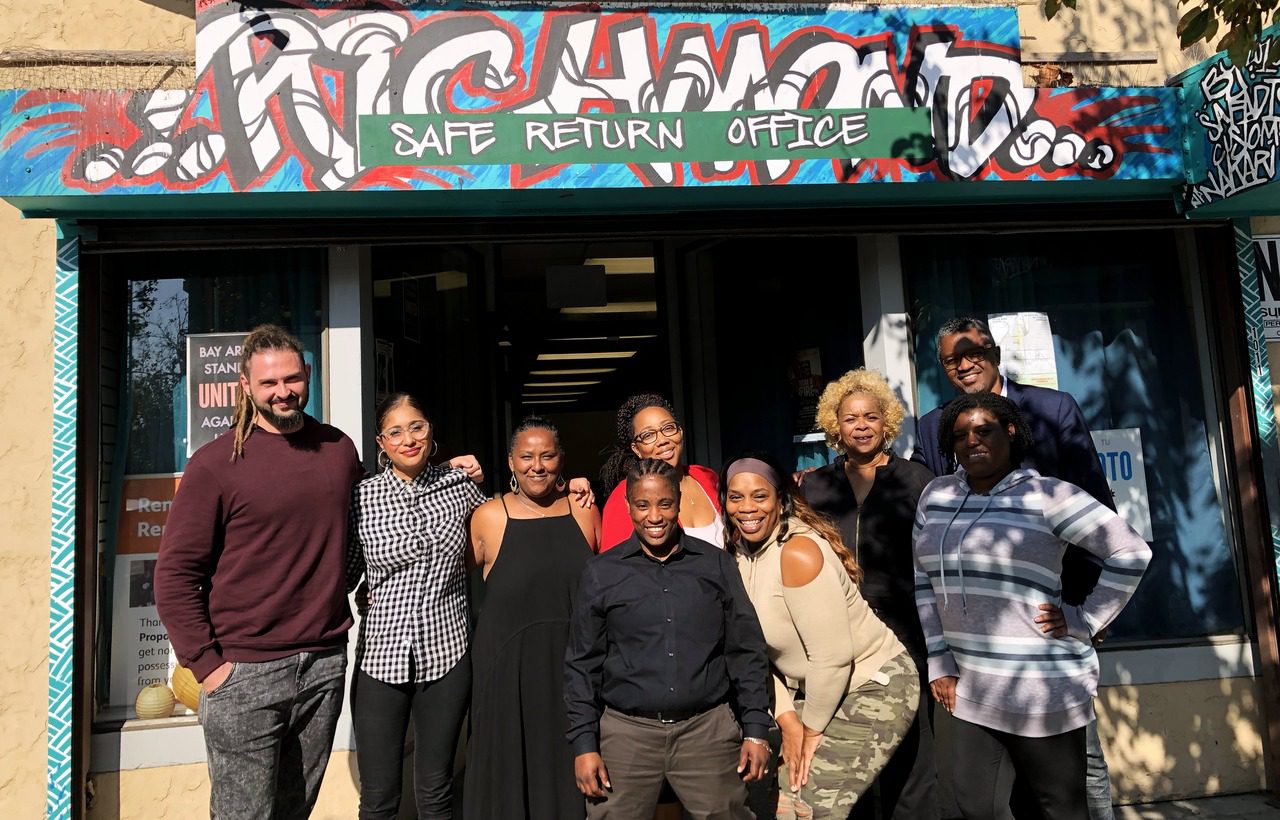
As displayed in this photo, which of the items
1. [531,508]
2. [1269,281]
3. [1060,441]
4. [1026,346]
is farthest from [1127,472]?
[531,508]

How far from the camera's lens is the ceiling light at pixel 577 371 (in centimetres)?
830

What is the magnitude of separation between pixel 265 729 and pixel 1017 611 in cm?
251

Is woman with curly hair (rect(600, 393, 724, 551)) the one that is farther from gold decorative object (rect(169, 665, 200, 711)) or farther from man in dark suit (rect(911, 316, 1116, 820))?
gold decorative object (rect(169, 665, 200, 711))

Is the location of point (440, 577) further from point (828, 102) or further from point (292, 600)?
point (828, 102)

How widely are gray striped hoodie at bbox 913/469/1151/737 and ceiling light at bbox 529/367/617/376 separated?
16.8 feet

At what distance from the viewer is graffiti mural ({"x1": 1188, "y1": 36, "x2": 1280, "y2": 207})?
4.62m

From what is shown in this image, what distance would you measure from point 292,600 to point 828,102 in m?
3.31

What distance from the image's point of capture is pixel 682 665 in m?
3.25

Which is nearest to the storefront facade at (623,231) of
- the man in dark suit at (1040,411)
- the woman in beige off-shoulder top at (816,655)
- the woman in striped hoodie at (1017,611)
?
the man in dark suit at (1040,411)

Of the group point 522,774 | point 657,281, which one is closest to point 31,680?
point 522,774

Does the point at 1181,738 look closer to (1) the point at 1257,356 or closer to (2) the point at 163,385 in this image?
(1) the point at 1257,356

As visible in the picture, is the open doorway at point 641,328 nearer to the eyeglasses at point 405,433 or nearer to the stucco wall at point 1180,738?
the eyeglasses at point 405,433

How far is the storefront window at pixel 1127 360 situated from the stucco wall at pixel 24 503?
14.4 feet

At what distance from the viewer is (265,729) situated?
3.41m
